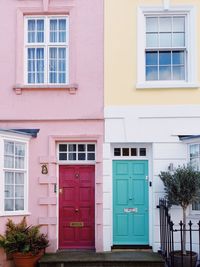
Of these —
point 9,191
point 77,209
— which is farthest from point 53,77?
point 77,209

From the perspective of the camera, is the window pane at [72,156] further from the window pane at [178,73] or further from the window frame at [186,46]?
the window pane at [178,73]

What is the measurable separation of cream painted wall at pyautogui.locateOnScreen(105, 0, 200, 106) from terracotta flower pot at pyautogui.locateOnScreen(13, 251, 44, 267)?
4086 millimetres

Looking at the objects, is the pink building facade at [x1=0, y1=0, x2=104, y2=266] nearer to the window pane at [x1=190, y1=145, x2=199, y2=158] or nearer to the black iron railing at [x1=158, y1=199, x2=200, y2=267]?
the black iron railing at [x1=158, y1=199, x2=200, y2=267]

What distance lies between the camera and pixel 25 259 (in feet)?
31.7

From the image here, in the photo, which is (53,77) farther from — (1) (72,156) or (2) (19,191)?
(2) (19,191)

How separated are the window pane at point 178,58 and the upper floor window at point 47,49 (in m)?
2.75

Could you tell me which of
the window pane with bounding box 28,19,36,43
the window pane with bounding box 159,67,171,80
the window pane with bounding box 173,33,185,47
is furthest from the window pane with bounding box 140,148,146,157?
the window pane with bounding box 28,19,36,43

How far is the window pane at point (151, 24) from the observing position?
11055 millimetres

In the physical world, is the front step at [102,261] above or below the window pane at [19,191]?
below

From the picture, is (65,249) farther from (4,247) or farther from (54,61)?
(54,61)

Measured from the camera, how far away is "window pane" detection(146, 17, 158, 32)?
435 inches

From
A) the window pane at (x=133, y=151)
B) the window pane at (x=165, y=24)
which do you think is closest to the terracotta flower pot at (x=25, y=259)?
the window pane at (x=133, y=151)

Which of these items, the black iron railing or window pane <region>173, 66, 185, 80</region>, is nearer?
the black iron railing

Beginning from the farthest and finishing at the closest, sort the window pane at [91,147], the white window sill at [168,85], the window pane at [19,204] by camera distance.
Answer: the window pane at [91,147] < the white window sill at [168,85] < the window pane at [19,204]
